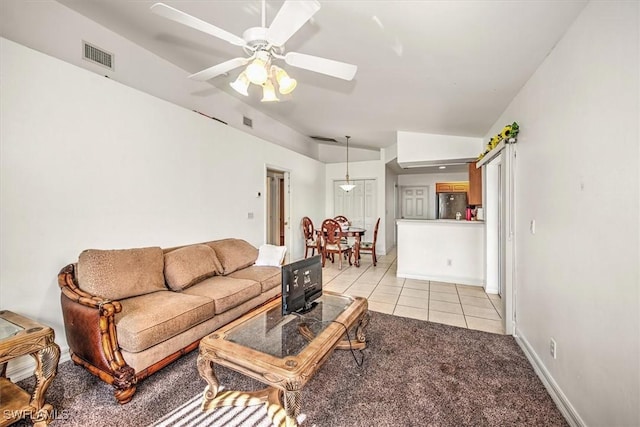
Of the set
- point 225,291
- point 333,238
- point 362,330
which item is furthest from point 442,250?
point 225,291

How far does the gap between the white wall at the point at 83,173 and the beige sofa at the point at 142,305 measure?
25 centimetres

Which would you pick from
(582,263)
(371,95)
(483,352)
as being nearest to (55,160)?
(371,95)

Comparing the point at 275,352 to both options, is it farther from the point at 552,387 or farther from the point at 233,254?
the point at 233,254

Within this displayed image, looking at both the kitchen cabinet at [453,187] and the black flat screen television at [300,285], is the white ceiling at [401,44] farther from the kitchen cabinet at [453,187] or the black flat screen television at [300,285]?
the kitchen cabinet at [453,187]

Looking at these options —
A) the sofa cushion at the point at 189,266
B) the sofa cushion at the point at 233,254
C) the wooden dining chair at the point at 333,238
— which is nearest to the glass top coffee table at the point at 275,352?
the sofa cushion at the point at 189,266

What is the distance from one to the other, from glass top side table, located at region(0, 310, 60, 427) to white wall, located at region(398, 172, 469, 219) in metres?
8.34

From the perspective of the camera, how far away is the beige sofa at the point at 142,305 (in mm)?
1765

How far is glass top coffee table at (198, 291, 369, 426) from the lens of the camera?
1.35 meters

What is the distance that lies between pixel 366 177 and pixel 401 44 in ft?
16.6

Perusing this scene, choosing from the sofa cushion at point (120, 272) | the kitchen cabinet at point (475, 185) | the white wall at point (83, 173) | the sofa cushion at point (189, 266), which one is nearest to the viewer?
the white wall at point (83, 173)

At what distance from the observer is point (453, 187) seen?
7.91 m

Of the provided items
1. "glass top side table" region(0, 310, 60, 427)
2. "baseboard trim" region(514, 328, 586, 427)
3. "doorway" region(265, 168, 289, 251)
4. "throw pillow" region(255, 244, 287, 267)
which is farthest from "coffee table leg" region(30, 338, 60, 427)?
"doorway" region(265, 168, 289, 251)

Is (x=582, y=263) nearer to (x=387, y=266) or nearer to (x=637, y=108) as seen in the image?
(x=637, y=108)

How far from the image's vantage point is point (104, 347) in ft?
5.72
